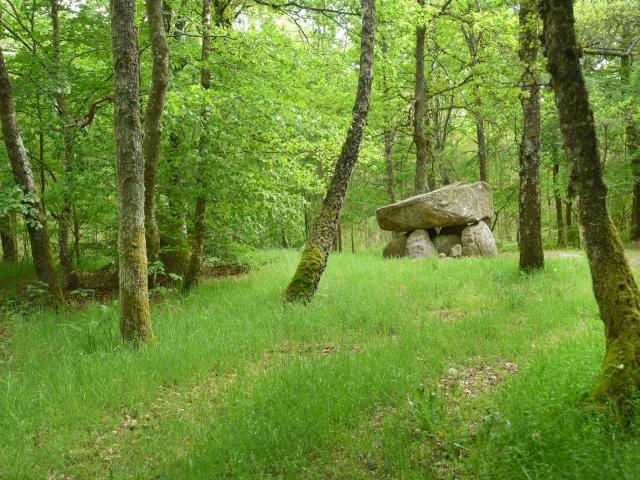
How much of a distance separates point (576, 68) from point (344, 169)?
4.98m

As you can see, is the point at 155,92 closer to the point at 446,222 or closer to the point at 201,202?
the point at 201,202

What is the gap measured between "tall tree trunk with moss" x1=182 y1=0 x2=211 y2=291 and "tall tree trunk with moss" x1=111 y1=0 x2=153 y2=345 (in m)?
2.44

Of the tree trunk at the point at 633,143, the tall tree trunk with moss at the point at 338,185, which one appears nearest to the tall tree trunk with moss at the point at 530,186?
the tall tree trunk with moss at the point at 338,185

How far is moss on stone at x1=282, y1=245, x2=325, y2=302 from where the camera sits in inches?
308

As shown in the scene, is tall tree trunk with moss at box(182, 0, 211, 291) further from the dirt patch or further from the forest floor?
the dirt patch

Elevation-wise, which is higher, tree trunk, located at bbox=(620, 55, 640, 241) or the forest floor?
tree trunk, located at bbox=(620, 55, 640, 241)

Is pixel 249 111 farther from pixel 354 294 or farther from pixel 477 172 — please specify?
pixel 477 172

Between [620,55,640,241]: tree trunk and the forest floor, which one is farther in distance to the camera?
[620,55,640,241]: tree trunk

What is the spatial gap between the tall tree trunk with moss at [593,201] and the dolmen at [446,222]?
11.2 meters

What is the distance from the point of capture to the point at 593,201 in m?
3.24

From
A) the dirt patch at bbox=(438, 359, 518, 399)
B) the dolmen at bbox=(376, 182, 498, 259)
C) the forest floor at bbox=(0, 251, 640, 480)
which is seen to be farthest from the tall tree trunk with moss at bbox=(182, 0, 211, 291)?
the dolmen at bbox=(376, 182, 498, 259)

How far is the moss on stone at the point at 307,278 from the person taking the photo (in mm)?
7816

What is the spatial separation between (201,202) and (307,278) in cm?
303

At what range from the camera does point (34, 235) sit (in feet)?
26.9
